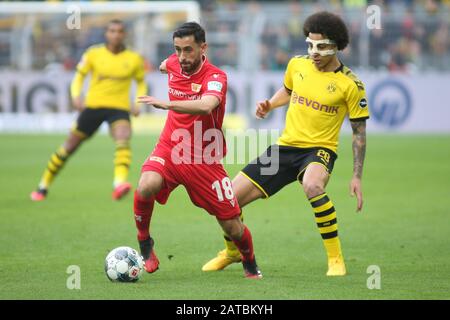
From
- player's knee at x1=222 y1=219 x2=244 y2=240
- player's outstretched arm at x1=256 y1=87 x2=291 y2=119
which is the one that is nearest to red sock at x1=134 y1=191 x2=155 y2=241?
player's knee at x1=222 y1=219 x2=244 y2=240

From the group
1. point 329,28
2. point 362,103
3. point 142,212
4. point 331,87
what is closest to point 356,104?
point 362,103

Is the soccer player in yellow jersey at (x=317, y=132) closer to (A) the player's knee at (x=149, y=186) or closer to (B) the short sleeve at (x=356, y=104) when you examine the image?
(B) the short sleeve at (x=356, y=104)

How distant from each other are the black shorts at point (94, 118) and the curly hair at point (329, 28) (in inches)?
241

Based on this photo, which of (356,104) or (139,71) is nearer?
(356,104)

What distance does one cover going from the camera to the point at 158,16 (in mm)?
28766

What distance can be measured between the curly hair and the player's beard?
1319 millimetres

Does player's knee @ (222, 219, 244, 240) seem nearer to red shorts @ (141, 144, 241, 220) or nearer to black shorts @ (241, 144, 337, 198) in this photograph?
red shorts @ (141, 144, 241, 220)

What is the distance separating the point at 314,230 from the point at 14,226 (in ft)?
12.2

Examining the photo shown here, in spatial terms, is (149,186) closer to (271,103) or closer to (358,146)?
(271,103)

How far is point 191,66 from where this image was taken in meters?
8.34

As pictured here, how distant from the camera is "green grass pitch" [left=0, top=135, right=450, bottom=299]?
7.97 m

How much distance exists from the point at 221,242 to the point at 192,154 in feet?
8.57

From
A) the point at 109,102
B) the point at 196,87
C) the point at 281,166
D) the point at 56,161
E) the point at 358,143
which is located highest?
the point at 196,87

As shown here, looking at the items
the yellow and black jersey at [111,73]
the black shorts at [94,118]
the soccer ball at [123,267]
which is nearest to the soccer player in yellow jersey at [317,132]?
the soccer ball at [123,267]
